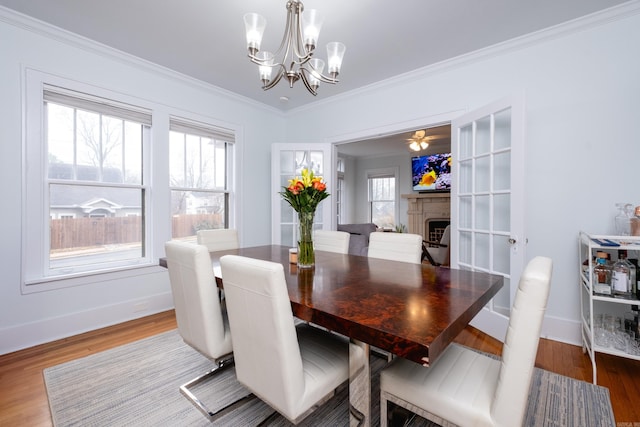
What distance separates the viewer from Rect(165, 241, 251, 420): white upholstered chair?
4.72ft

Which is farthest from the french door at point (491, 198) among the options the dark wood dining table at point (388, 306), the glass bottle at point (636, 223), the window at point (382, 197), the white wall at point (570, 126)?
the window at point (382, 197)

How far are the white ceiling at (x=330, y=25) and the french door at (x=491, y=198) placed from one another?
0.67 meters

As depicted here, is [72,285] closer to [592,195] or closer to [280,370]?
[280,370]

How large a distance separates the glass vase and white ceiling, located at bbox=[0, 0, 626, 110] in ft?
5.13

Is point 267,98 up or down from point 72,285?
up

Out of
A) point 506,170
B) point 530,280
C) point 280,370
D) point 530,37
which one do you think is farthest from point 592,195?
point 280,370

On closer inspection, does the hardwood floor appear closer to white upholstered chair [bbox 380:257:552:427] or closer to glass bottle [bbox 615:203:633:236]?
glass bottle [bbox 615:203:633:236]

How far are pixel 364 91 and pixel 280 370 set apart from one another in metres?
3.39

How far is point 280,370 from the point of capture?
1062mm

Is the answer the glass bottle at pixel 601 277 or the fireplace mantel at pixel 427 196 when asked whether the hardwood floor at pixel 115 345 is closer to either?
the glass bottle at pixel 601 277

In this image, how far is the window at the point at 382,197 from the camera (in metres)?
7.25

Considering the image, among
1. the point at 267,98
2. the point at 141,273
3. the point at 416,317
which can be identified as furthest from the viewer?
the point at 267,98

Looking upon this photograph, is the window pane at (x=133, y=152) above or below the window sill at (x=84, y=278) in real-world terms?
above

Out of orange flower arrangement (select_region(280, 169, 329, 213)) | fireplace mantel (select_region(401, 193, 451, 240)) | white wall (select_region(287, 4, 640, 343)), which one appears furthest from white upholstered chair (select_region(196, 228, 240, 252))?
fireplace mantel (select_region(401, 193, 451, 240))
